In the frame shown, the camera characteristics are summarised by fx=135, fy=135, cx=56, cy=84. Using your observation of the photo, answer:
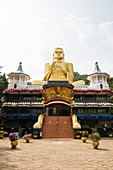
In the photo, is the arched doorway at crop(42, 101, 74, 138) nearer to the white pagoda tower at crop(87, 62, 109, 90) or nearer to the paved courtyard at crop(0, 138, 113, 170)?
the white pagoda tower at crop(87, 62, 109, 90)

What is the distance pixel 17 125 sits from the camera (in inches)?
1054

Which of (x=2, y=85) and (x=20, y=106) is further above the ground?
(x=2, y=85)

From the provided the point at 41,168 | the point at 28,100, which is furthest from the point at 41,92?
the point at 41,168

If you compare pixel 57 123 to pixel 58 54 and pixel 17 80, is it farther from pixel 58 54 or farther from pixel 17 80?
pixel 58 54

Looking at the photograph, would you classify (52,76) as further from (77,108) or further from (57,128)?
(57,128)

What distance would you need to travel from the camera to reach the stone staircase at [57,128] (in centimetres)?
2055

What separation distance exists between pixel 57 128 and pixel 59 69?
55.6ft

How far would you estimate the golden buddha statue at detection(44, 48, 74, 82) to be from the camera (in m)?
33.9

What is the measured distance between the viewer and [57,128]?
22.1 m

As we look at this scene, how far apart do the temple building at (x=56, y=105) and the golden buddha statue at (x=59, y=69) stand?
2.68ft

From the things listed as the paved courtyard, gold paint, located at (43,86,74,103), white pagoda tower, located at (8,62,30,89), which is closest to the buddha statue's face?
white pagoda tower, located at (8,62,30,89)

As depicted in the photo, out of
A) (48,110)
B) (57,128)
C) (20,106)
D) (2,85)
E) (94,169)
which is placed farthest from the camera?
(2,85)

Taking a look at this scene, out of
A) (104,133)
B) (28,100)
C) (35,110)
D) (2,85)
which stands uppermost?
(2,85)

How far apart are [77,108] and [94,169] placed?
22777mm
